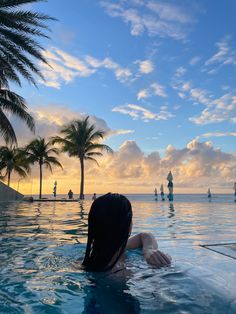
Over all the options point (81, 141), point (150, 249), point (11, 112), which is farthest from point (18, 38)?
point (81, 141)

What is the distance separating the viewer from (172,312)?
231 centimetres

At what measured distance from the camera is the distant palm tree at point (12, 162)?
41.7 m

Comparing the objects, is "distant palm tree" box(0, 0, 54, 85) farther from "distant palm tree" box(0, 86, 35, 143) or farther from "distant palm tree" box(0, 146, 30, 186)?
"distant palm tree" box(0, 146, 30, 186)

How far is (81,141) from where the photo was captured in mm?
39906

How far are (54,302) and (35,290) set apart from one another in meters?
0.41

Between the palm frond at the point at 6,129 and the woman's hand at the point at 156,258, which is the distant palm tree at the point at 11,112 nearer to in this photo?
the palm frond at the point at 6,129

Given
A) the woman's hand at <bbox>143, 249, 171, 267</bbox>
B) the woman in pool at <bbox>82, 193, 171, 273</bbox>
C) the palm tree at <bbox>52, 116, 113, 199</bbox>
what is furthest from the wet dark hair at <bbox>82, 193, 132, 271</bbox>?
the palm tree at <bbox>52, 116, 113, 199</bbox>

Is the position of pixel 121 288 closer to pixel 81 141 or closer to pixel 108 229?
pixel 108 229

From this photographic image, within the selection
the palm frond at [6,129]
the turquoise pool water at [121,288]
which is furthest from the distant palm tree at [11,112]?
the turquoise pool water at [121,288]

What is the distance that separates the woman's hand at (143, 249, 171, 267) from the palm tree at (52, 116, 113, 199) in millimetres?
36069

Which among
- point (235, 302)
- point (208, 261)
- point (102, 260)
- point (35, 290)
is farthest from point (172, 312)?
point (208, 261)

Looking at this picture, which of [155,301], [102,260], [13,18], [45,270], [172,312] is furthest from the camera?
[13,18]

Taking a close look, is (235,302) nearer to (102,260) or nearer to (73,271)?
(102,260)

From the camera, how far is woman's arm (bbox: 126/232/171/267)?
2.96 metres
